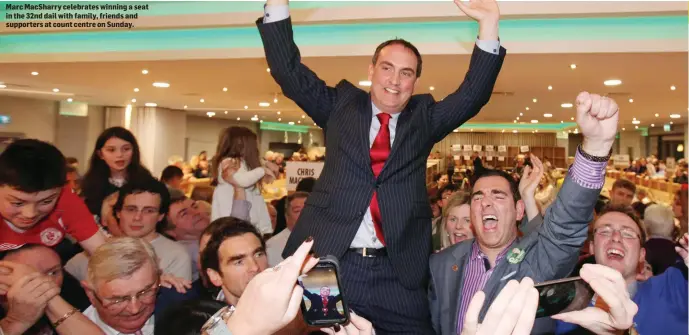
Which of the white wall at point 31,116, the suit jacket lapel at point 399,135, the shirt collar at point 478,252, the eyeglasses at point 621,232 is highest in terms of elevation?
the white wall at point 31,116

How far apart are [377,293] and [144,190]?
5.47 feet

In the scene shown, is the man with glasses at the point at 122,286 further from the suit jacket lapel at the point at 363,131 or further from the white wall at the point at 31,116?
the white wall at the point at 31,116

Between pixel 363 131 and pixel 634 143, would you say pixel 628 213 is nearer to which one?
pixel 363 131

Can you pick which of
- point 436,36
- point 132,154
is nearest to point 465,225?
point 132,154

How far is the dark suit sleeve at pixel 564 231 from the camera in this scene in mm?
1493

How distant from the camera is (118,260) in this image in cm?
201

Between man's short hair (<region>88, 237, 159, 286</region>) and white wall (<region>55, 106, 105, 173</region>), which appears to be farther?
white wall (<region>55, 106, 105, 173</region>)

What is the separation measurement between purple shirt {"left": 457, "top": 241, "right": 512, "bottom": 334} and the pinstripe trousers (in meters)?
0.19

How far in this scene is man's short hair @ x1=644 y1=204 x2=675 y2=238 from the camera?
3.97 metres

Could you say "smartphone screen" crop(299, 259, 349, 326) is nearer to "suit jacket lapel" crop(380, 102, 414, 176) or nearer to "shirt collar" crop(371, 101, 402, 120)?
"suit jacket lapel" crop(380, 102, 414, 176)

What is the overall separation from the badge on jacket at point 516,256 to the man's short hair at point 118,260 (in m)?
1.29

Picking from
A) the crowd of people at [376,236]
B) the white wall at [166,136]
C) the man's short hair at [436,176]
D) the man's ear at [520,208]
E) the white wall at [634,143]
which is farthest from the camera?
the white wall at [634,143]

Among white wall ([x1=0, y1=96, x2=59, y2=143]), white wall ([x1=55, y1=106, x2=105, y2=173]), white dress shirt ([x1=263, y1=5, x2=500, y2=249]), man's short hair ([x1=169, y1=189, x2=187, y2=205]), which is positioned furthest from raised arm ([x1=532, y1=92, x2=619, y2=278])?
white wall ([x1=55, y1=106, x2=105, y2=173])

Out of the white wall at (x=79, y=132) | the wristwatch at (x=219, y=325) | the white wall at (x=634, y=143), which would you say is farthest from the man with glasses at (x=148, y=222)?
the white wall at (x=634, y=143)
